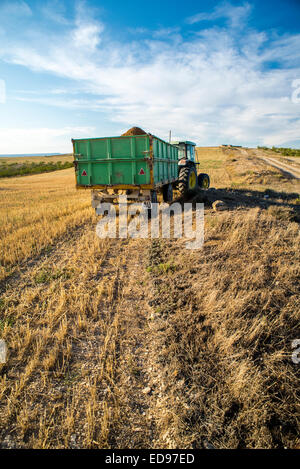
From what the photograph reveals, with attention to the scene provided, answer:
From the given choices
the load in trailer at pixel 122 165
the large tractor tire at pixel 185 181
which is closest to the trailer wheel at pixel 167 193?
the large tractor tire at pixel 185 181

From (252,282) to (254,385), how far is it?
183 centimetres

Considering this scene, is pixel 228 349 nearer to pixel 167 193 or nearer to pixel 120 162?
pixel 120 162

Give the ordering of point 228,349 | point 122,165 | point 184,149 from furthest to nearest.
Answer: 1. point 184,149
2. point 122,165
3. point 228,349

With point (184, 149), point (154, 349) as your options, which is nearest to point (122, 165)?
point (184, 149)

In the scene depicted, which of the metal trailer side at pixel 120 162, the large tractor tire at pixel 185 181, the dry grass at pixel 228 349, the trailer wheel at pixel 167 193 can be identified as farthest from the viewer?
the large tractor tire at pixel 185 181

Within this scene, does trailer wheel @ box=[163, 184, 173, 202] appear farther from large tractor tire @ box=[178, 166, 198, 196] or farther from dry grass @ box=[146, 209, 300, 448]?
dry grass @ box=[146, 209, 300, 448]

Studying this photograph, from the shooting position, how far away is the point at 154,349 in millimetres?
2918

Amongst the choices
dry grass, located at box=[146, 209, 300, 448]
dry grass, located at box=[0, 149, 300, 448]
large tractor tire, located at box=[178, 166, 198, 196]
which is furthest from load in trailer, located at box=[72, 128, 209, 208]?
dry grass, located at box=[146, 209, 300, 448]

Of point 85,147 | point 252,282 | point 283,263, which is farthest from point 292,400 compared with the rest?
point 85,147

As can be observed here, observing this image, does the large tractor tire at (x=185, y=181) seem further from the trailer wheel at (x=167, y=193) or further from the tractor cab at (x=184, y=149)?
the tractor cab at (x=184, y=149)

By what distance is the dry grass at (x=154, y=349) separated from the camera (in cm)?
211

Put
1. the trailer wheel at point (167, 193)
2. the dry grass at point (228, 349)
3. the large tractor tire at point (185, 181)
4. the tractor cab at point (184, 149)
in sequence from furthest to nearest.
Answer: the tractor cab at point (184, 149) → the large tractor tire at point (185, 181) → the trailer wheel at point (167, 193) → the dry grass at point (228, 349)

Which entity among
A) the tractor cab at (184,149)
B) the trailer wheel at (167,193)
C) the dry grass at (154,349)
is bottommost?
the dry grass at (154,349)

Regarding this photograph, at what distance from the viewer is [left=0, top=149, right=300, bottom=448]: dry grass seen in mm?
2113
